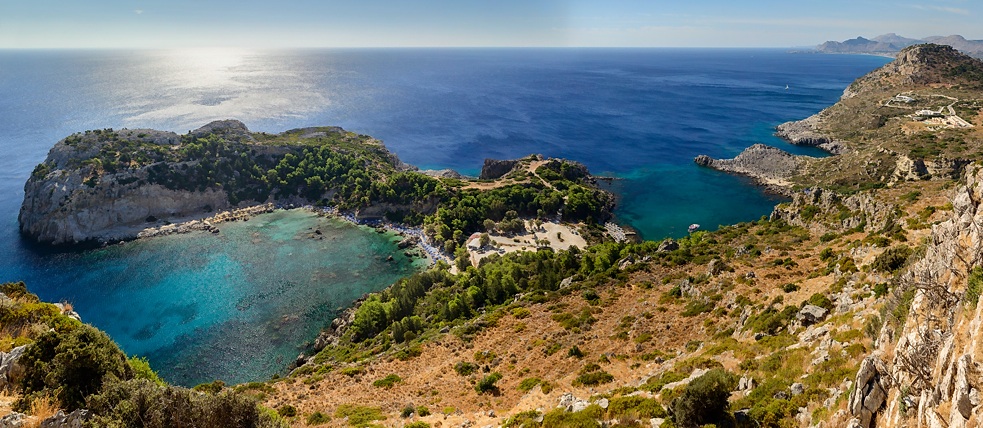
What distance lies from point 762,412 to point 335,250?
7850 centimetres

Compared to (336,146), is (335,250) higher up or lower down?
lower down

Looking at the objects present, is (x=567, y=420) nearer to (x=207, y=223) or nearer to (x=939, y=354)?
(x=939, y=354)

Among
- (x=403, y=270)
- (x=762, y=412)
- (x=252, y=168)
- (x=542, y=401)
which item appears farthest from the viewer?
(x=252, y=168)

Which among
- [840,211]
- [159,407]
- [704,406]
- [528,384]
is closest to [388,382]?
[528,384]

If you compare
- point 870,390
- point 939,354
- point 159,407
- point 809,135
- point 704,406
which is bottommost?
point 159,407

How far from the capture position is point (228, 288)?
7144 centimetres

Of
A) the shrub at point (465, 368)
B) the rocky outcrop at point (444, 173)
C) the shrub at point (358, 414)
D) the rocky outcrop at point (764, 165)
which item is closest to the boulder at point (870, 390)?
the shrub at point (358, 414)

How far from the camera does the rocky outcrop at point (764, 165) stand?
11525 centimetres

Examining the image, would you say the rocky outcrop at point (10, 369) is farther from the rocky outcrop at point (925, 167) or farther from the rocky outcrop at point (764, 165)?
the rocky outcrop at point (764, 165)

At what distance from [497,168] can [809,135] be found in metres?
105

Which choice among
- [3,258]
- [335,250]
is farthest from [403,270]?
[3,258]

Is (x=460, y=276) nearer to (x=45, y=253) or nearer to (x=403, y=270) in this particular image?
(x=403, y=270)

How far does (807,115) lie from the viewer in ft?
623

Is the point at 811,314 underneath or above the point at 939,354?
underneath
